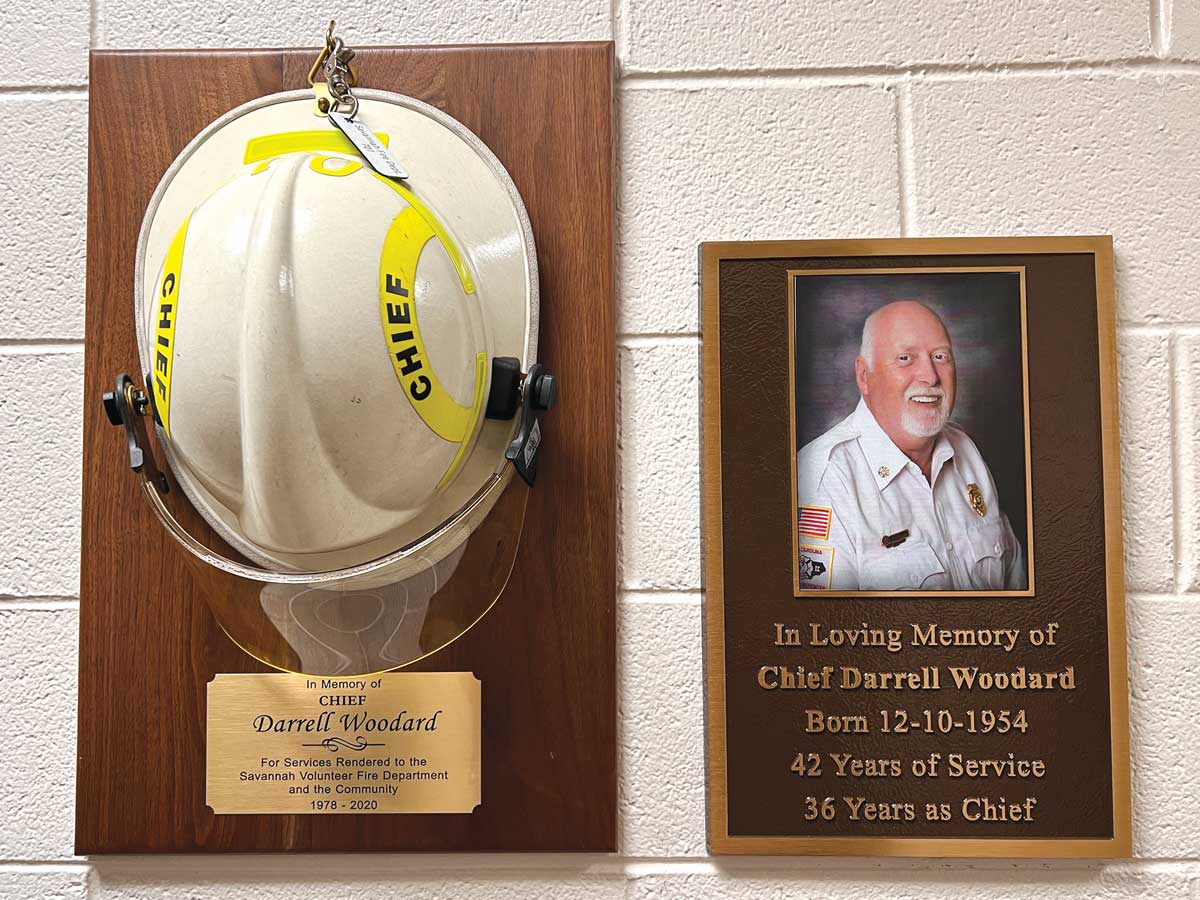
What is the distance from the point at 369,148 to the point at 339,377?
0.22 m

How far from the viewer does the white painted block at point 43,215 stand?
928 millimetres

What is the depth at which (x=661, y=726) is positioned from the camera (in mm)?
889

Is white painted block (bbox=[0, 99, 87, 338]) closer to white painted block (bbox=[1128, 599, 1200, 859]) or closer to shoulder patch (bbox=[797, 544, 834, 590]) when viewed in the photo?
shoulder patch (bbox=[797, 544, 834, 590])

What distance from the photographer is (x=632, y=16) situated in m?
0.93

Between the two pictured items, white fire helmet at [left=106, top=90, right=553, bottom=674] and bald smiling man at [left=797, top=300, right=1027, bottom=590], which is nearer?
white fire helmet at [left=106, top=90, right=553, bottom=674]

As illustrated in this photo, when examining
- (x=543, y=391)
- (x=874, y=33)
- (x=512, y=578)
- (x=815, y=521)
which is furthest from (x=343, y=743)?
(x=874, y=33)

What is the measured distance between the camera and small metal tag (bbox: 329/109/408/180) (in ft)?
2.52

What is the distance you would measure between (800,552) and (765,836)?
0.26 meters

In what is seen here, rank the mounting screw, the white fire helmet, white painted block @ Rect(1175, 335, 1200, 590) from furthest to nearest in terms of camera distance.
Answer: white painted block @ Rect(1175, 335, 1200, 590) → the mounting screw → the white fire helmet

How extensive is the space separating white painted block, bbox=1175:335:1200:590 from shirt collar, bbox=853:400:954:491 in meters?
0.22

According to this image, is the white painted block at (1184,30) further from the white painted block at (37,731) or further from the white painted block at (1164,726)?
the white painted block at (37,731)

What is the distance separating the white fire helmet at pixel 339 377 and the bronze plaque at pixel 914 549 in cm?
22

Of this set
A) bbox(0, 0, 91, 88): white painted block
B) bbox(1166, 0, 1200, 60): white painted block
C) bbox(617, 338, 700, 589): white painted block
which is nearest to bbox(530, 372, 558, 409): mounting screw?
bbox(617, 338, 700, 589): white painted block

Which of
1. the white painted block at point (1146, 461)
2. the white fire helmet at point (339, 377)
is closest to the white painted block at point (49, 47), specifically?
the white fire helmet at point (339, 377)
